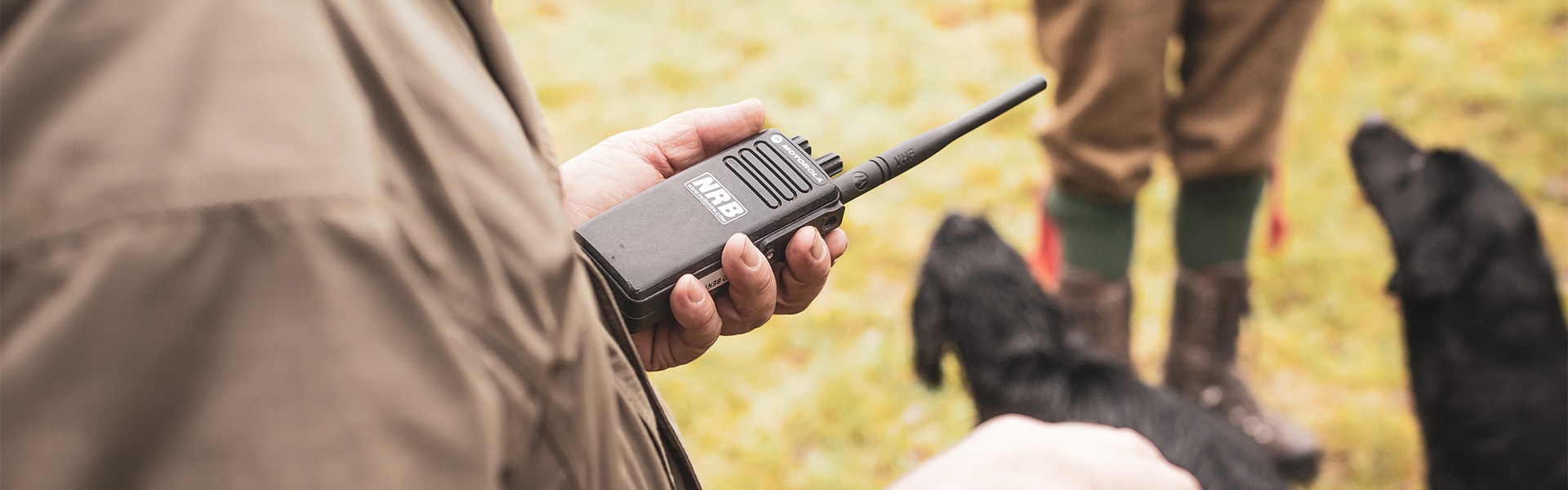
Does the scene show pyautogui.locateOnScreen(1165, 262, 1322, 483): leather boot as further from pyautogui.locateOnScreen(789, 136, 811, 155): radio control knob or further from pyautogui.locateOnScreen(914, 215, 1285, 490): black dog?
pyautogui.locateOnScreen(789, 136, 811, 155): radio control knob

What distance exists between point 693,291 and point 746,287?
0.23ft

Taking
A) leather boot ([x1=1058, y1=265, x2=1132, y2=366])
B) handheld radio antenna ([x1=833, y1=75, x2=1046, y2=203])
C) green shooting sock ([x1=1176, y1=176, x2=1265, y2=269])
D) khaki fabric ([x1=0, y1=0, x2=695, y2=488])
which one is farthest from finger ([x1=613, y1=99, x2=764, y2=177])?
green shooting sock ([x1=1176, y1=176, x2=1265, y2=269])

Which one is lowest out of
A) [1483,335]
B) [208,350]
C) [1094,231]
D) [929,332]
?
[1483,335]

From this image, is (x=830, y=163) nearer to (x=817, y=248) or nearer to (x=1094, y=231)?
(x=817, y=248)

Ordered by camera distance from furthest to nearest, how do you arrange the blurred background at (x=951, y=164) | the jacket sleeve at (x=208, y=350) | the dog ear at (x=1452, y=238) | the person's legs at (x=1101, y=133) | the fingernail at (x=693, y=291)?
the blurred background at (x=951, y=164) → the dog ear at (x=1452, y=238) → the person's legs at (x=1101, y=133) → the fingernail at (x=693, y=291) → the jacket sleeve at (x=208, y=350)

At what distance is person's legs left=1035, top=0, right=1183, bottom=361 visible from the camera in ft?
5.45

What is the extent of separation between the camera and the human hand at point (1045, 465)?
1047mm

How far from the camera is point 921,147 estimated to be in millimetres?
1116

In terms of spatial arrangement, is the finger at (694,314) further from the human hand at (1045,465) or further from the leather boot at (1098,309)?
the leather boot at (1098,309)

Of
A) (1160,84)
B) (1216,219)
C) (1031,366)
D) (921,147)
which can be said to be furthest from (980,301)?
(921,147)

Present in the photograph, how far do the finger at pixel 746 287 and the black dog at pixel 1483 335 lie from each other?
5.22 feet

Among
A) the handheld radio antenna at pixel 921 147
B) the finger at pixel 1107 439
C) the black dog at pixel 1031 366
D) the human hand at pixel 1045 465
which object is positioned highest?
the handheld radio antenna at pixel 921 147

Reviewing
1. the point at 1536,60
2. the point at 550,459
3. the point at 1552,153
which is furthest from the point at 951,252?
the point at 1536,60

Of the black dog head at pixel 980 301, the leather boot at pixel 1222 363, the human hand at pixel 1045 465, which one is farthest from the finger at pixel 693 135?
the leather boot at pixel 1222 363
